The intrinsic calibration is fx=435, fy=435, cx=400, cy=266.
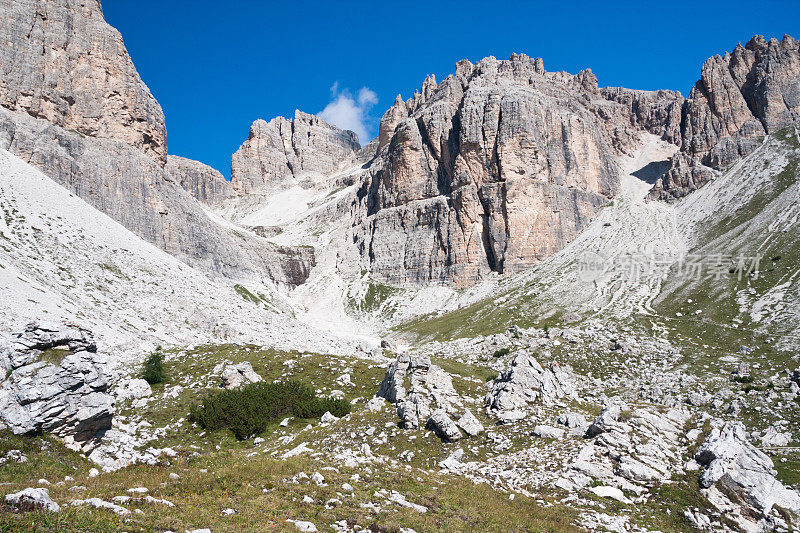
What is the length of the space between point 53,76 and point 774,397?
13613 cm

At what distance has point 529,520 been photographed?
50.6ft

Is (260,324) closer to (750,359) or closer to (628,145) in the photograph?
(750,359)

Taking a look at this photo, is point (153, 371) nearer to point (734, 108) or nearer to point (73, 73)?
point (73, 73)

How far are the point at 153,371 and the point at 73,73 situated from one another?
4009 inches

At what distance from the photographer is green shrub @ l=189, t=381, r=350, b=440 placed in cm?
2875

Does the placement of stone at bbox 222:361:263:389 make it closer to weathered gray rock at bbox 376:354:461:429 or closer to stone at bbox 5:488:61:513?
weathered gray rock at bbox 376:354:461:429

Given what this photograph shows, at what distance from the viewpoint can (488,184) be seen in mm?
145000

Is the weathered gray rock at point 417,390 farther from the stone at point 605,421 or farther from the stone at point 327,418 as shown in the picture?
the stone at point 605,421

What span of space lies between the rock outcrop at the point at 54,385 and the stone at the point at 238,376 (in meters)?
15.3

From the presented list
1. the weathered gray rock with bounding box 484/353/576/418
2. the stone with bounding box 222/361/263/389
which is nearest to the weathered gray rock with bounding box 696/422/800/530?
the weathered gray rock with bounding box 484/353/576/418

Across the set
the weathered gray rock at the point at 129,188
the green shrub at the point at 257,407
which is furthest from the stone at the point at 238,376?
the weathered gray rock at the point at 129,188

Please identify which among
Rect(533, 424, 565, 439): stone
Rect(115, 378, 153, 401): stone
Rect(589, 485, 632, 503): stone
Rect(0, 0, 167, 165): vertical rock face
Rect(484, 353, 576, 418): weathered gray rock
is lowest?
Rect(589, 485, 632, 503): stone

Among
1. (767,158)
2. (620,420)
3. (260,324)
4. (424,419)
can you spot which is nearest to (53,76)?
(260,324)

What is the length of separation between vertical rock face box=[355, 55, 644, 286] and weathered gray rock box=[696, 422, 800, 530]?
11782cm
